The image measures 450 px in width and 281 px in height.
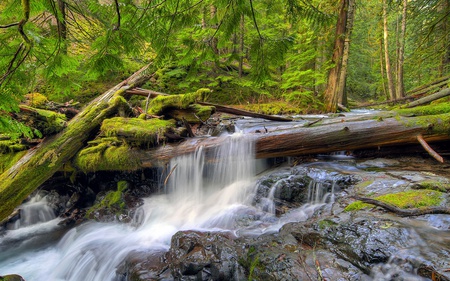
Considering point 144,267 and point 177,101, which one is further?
point 177,101

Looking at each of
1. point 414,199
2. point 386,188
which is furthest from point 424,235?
point 386,188

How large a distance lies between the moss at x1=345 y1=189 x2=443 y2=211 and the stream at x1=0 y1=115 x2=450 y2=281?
139 millimetres

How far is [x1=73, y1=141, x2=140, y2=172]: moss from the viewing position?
19.2ft

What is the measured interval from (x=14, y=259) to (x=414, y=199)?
23.3 feet

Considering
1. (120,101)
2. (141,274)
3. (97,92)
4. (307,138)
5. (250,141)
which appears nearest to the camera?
(141,274)

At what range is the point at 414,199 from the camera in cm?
307

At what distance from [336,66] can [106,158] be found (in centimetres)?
992

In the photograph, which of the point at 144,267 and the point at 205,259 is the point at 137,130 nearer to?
the point at 144,267

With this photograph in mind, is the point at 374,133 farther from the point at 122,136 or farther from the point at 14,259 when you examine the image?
the point at 14,259

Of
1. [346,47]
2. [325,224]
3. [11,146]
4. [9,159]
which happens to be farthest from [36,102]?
[346,47]

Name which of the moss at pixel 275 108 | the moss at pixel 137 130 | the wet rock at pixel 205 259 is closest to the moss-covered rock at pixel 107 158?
the moss at pixel 137 130

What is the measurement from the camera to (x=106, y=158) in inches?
233

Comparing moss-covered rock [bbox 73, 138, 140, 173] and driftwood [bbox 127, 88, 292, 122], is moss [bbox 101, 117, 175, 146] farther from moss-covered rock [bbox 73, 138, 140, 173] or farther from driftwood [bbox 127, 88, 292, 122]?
driftwood [bbox 127, 88, 292, 122]

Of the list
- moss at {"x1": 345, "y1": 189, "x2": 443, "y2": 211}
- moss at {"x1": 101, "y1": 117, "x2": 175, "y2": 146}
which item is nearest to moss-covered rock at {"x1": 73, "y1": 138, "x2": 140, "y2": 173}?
moss at {"x1": 101, "y1": 117, "x2": 175, "y2": 146}
